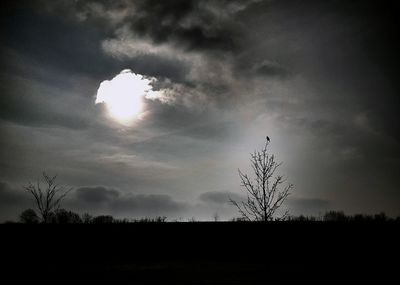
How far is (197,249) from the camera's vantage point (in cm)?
1153

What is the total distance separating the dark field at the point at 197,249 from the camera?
7738 mm

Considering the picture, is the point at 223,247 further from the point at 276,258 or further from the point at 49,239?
the point at 49,239

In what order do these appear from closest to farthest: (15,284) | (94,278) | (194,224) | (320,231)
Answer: (15,284)
(94,278)
(320,231)
(194,224)

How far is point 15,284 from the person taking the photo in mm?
6199

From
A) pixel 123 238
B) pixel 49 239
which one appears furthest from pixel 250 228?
pixel 49 239

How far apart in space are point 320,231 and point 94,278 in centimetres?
705

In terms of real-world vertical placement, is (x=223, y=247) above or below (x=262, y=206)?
below

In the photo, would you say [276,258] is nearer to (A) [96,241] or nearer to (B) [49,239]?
(A) [96,241]

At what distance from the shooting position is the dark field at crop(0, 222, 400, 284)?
25.4 feet

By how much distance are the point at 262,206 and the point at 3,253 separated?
57.2 feet

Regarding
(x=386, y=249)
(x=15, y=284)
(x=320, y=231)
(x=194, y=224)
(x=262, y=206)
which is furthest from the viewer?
(x=262, y=206)

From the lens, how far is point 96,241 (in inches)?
480

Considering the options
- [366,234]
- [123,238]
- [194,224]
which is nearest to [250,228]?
[194,224]

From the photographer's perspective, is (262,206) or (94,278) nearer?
(94,278)
